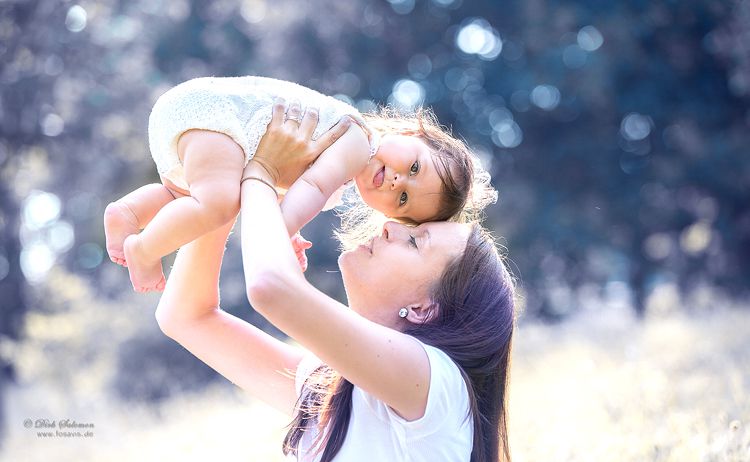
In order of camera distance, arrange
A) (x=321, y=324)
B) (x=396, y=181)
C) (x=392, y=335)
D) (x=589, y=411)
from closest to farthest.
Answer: (x=321, y=324) < (x=392, y=335) < (x=396, y=181) < (x=589, y=411)

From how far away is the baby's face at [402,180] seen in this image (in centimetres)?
346

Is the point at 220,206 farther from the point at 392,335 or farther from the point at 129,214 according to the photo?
the point at 392,335

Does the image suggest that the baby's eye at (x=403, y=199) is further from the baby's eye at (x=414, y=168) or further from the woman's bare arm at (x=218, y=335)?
the woman's bare arm at (x=218, y=335)

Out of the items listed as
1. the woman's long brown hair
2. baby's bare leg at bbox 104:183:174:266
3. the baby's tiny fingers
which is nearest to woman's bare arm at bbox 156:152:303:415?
baby's bare leg at bbox 104:183:174:266

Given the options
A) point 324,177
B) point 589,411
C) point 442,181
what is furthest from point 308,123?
point 589,411

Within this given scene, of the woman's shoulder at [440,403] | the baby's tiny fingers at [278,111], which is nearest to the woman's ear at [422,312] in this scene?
the woman's shoulder at [440,403]

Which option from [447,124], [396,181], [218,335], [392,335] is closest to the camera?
[392,335]

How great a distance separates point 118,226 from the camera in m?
3.46

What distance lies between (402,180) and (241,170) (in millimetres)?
648

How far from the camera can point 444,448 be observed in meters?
3.02

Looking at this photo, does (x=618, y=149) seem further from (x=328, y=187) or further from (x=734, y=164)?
(x=328, y=187)

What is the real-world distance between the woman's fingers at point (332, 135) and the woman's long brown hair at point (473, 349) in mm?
617

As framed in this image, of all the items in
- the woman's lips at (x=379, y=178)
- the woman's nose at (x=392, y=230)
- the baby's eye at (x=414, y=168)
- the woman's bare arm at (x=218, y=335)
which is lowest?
the woman's bare arm at (x=218, y=335)

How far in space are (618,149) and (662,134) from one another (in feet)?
3.63
